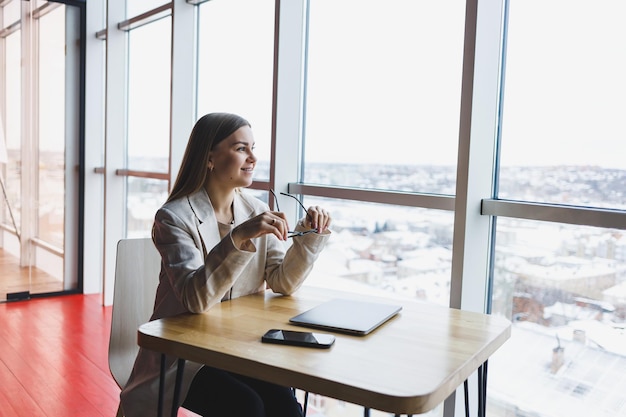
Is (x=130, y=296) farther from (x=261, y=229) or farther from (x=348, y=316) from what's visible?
(x=348, y=316)

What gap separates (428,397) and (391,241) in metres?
1.50

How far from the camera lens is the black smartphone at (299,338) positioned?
131cm

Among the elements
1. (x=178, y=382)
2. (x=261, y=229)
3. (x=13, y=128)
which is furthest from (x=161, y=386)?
(x=13, y=128)

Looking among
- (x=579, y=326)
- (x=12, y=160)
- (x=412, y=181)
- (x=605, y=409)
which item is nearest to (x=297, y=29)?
(x=412, y=181)

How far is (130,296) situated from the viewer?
203 centimetres

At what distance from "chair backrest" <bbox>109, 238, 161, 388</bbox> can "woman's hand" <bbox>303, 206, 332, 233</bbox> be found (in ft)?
1.98

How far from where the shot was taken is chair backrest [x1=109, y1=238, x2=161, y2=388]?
1971mm

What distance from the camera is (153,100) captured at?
14.5 ft

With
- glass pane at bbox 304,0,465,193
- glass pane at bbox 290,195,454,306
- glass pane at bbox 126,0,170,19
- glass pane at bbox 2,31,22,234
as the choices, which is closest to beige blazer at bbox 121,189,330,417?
glass pane at bbox 290,195,454,306

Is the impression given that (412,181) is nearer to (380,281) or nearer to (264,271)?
(380,281)

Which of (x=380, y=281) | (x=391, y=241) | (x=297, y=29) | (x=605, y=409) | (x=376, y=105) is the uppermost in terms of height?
(x=297, y=29)

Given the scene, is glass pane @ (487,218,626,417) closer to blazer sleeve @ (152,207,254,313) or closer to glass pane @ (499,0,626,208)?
glass pane @ (499,0,626,208)

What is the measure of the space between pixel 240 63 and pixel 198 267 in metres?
2.04

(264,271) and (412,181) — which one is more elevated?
(412,181)
